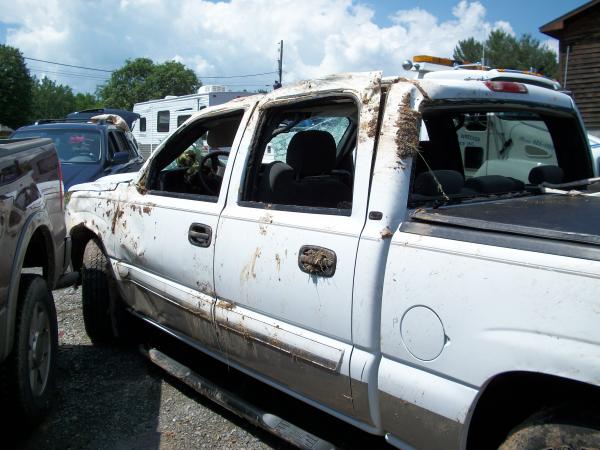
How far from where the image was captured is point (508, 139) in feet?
21.6

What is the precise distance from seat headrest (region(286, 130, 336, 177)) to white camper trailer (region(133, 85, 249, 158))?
14.6m

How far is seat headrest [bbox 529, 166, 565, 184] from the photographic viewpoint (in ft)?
11.0

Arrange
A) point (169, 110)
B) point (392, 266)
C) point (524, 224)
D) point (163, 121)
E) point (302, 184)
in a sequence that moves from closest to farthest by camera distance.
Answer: point (524, 224) → point (392, 266) → point (302, 184) → point (169, 110) → point (163, 121)

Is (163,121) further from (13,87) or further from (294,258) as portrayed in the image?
(13,87)

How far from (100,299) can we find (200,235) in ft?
4.73

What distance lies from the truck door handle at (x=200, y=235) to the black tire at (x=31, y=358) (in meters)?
0.91

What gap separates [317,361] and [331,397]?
18 centimetres

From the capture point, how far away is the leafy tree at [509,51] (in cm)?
5931

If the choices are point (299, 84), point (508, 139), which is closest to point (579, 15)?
point (508, 139)

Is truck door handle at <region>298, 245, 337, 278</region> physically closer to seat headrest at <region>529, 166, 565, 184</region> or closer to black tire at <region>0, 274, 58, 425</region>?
black tire at <region>0, 274, 58, 425</region>

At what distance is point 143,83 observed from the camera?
2847 inches

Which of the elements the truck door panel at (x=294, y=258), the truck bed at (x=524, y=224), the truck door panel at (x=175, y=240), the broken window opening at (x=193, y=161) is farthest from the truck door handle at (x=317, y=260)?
the broken window opening at (x=193, y=161)

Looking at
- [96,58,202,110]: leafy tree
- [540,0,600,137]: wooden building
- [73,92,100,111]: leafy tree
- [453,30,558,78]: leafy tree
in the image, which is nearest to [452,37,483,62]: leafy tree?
[453,30,558,78]: leafy tree

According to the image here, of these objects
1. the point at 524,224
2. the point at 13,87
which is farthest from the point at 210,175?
the point at 13,87
